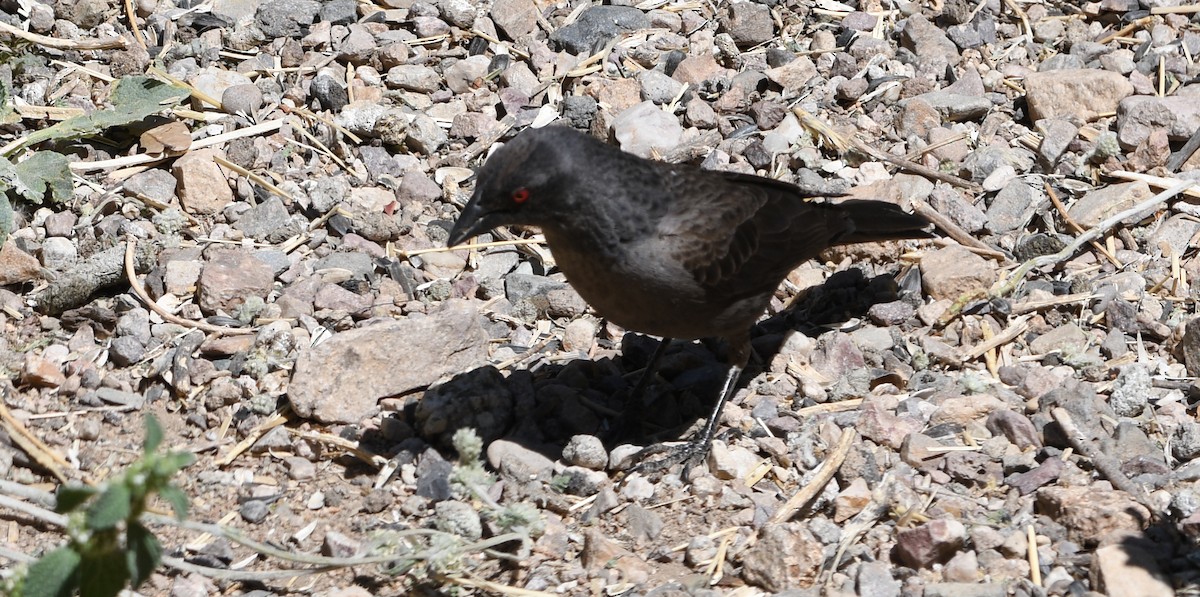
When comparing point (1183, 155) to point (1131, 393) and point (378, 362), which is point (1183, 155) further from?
point (378, 362)

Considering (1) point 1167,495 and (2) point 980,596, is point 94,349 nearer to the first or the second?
(2) point 980,596

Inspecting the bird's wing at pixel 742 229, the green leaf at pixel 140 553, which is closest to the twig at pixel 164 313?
the bird's wing at pixel 742 229

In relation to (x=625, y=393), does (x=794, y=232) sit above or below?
above

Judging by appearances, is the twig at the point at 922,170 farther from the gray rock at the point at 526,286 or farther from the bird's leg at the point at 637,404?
the gray rock at the point at 526,286

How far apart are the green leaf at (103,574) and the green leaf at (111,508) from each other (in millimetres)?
224

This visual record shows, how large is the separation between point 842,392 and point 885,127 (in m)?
2.21

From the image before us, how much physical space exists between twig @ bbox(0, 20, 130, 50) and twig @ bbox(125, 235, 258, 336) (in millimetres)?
1867

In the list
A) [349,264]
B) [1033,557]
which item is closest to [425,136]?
[349,264]

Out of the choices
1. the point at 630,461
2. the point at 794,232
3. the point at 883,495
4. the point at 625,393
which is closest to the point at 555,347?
the point at 625,393

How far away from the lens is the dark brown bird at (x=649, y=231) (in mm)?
4828

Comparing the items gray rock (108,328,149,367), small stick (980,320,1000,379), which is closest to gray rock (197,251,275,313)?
gray rock (108,328,149,367)

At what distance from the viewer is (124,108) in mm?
6461

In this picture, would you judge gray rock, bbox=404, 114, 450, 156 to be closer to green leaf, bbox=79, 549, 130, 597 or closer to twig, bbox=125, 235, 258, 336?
twig, bbox=125, 235, 258, 336

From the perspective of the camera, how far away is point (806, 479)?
4.82 m
